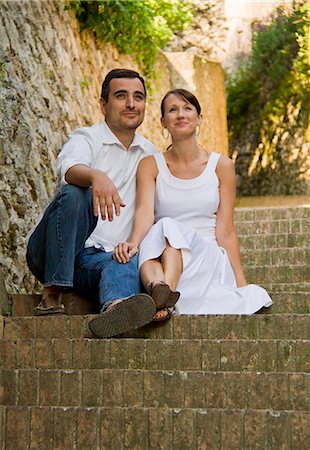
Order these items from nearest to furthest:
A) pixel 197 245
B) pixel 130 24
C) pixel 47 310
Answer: pixel 47 310 < pixel 197 245 < pixel 130 24

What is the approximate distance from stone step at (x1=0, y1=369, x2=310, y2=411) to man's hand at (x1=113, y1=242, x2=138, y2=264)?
2.58ft

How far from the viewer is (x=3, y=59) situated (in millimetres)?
→ 5906

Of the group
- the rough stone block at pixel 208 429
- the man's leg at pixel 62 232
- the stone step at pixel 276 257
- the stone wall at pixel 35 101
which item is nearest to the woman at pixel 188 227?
the man's leg at pixel 62 232

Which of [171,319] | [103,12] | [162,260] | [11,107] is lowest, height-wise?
[171,319]

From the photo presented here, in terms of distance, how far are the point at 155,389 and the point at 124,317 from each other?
406 mm

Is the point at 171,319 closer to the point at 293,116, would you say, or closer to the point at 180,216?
the point at 180,216

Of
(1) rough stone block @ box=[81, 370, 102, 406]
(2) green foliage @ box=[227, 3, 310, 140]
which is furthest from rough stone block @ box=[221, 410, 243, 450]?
(2) green foliage @ box=[227, 3, 310, 140]

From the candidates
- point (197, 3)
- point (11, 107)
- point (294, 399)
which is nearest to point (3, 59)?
point (11, 107)

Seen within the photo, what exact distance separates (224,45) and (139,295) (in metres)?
12.0

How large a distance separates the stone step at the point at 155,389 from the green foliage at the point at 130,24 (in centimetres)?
480

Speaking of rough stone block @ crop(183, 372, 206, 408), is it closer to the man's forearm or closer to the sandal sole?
the sandal sole

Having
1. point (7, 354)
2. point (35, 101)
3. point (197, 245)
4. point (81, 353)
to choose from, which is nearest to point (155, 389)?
point (81, 353)

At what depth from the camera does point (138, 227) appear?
4.27m

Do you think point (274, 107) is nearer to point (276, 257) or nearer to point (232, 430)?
point (276, 257)
